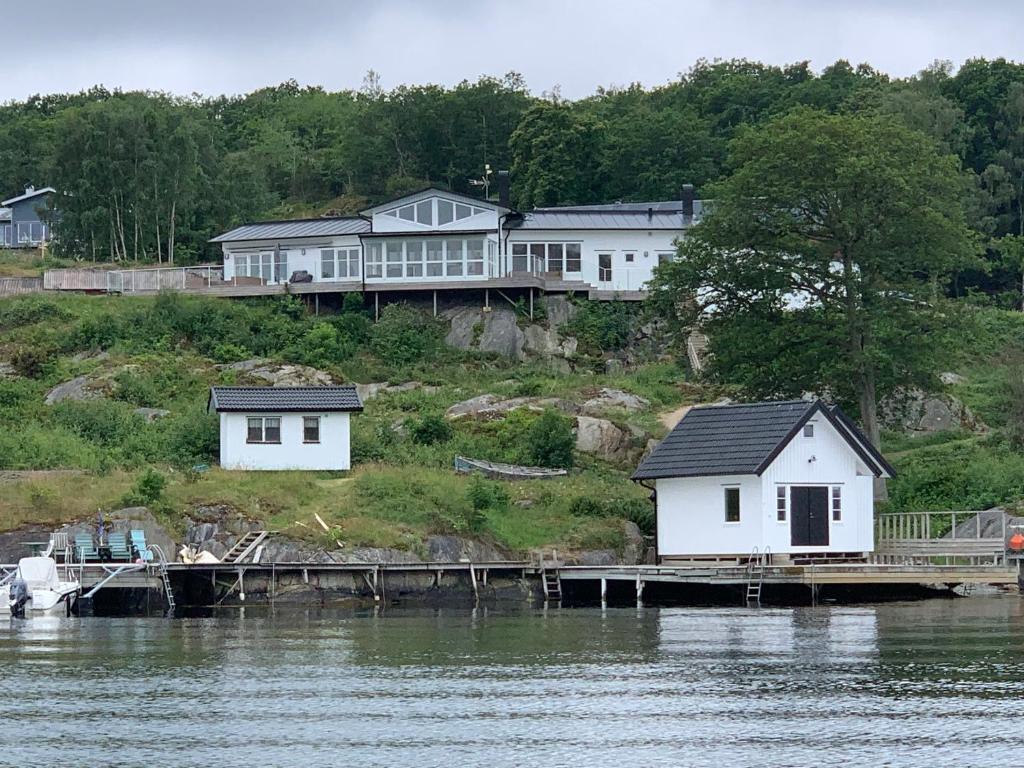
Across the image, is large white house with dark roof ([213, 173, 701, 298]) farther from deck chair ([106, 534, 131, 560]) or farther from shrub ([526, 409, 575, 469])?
deck chair ([106, 534, 131, 560])

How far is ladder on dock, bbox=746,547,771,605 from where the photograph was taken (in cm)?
5247

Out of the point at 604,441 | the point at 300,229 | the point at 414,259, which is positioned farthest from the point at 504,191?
the point at 604,441

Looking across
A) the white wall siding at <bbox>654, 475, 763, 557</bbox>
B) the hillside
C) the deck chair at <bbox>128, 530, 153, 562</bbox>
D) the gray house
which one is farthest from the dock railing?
the gray house

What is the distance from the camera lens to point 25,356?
72.6 metres

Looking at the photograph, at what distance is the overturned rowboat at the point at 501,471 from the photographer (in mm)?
60469

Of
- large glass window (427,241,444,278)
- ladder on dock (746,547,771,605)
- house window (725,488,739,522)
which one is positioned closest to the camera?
ladder on dock (746,547,771,605)

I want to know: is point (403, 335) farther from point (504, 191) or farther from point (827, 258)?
point (827, 258)

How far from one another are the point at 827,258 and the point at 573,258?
2488 centimetres

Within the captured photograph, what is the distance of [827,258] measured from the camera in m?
62.5

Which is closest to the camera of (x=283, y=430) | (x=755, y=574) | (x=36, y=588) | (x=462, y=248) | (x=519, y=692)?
(x=519, y=692)

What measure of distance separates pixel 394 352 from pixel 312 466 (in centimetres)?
1723

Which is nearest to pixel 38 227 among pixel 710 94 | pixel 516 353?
pixel 710 94

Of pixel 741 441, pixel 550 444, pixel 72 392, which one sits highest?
pixel 72 392

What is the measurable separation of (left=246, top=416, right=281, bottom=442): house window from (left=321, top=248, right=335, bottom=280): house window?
87.7 ft
